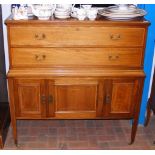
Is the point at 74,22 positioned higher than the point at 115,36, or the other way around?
the point at 74,22

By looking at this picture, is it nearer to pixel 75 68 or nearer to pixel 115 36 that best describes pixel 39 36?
pixel 75 68

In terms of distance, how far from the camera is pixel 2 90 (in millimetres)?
2879

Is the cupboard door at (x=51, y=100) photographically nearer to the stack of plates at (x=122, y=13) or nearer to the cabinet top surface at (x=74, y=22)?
the cabinet top surface at (x=74, y=22)

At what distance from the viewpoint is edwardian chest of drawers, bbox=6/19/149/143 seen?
2221 mm

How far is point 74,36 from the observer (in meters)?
2.24

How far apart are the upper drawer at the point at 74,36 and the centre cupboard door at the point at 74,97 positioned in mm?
375

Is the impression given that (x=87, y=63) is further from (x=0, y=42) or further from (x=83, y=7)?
(x=0, y=42)

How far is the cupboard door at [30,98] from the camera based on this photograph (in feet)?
7.86

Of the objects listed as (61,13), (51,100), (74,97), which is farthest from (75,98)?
(61,13)

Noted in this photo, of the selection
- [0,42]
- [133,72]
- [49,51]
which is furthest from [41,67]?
[133,72]

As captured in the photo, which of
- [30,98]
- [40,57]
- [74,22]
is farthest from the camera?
[30,98]

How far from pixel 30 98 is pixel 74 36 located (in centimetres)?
76

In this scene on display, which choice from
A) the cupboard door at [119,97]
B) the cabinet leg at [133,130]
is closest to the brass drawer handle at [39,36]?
the cupboard door at [119,97]

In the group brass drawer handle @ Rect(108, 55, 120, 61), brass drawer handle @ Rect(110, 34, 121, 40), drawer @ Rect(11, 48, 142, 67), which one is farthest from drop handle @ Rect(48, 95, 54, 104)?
brass drawer handle @ Rect(110, 34, 121, 40)
